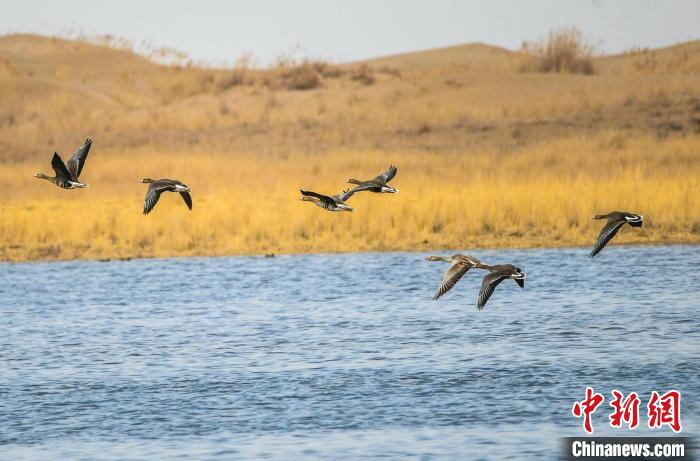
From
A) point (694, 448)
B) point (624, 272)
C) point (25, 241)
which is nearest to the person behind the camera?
point (694, 448)

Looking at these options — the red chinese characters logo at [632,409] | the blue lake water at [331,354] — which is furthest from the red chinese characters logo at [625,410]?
the blue lake water at [331,354]

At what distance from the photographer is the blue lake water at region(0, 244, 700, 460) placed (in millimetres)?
12836

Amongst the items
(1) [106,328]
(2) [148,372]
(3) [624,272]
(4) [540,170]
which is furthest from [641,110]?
(2) [148,372]

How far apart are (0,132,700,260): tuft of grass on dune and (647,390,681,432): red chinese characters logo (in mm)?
11501

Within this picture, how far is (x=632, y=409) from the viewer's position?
13.5m

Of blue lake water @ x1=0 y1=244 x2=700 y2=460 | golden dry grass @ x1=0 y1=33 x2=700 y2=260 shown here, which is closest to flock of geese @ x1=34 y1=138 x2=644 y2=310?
blue lake water @ x1=0 y1=244 x2=700 y2=460

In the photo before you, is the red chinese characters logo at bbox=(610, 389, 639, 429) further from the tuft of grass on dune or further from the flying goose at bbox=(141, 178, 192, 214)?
the tuft of grass on dune

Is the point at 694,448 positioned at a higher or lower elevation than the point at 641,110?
lower

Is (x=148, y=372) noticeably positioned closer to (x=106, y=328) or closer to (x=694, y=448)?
(x=106, y=328)

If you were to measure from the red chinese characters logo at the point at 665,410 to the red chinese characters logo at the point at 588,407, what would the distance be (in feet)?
1.60

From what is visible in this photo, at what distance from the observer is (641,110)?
37.2 meters

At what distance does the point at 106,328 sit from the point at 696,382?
311 inches

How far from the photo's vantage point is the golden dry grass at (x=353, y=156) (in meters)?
26.2

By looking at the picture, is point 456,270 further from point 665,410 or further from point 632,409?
point 665,410
